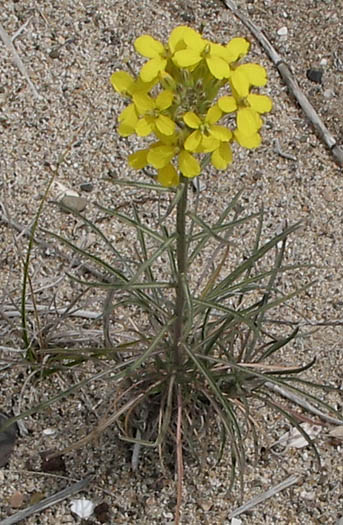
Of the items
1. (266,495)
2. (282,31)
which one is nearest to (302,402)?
(266,495)

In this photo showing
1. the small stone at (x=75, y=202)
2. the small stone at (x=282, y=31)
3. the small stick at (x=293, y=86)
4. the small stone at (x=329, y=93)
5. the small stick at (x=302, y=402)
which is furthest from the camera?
the small stone at (x=282, y=31)

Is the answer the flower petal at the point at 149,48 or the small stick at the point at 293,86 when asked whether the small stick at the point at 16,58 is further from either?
the flower petal at the point at 149,48

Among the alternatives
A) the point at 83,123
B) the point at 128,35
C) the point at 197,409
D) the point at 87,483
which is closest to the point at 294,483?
the point at 197,409

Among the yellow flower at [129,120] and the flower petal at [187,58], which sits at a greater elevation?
the flower petal at [187,58]

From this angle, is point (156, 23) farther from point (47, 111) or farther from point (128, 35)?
point (47, 111)

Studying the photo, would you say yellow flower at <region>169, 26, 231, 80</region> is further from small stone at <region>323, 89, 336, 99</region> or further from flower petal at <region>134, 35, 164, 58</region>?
small stone at <region>323, 89, 336, 99</region>

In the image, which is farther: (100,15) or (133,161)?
(100,15)

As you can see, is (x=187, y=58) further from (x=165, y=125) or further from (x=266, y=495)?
(x=266, y=495)

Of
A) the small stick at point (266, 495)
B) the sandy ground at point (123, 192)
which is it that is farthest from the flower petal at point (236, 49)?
the small stick at point (266, 495)
